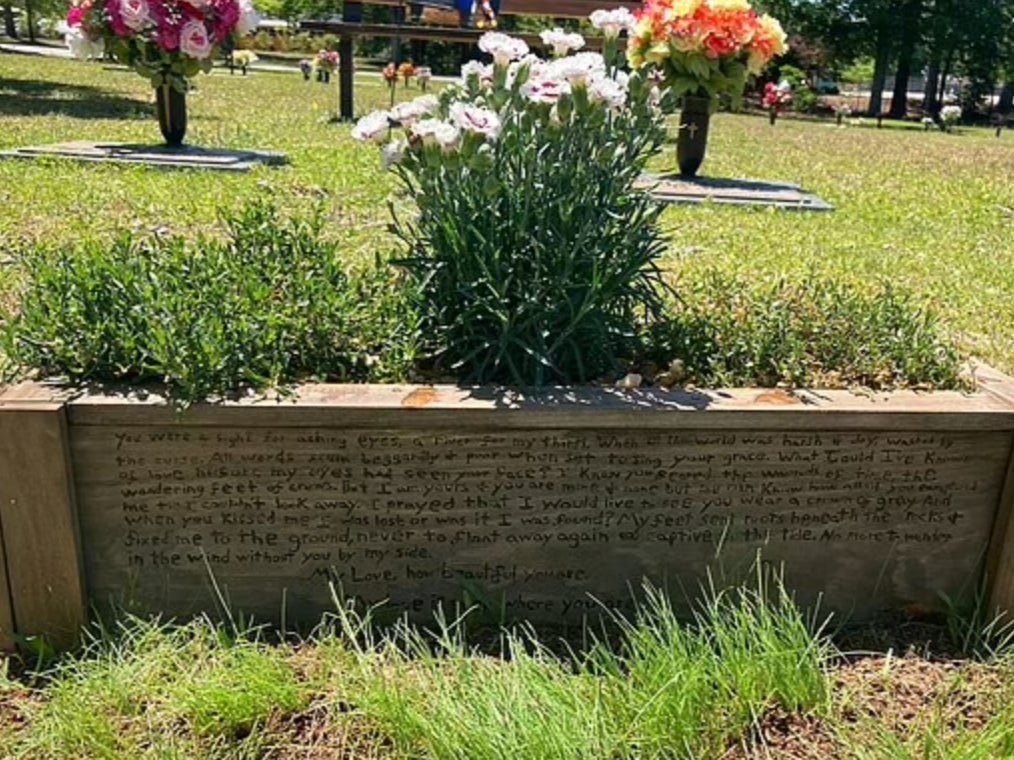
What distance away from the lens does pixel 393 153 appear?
86.4 inches

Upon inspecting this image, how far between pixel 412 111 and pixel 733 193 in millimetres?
A: 5383

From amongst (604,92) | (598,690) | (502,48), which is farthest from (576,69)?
(598,690)

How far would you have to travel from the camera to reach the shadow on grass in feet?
36.7

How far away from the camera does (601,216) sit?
2289mm

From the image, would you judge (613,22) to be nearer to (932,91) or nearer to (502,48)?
(502,48)

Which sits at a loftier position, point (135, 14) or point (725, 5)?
point (725, 5)

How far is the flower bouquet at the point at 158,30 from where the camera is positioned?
6.65 m

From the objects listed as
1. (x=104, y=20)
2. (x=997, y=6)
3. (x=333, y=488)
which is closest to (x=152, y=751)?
(x=333, y=488)

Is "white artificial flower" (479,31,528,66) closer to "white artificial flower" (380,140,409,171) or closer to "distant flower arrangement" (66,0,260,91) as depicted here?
"white artificial flower" (380,140,409,171)

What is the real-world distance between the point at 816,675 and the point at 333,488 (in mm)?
1049

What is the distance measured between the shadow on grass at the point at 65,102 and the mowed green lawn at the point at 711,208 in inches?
2.7

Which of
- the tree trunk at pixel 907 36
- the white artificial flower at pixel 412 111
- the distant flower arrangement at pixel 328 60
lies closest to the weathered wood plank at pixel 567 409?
the white artificial flower at pixel 412 111

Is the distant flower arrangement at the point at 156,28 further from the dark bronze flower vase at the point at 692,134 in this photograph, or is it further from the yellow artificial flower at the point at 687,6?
the dark bronze flower vase at the point at 692,134

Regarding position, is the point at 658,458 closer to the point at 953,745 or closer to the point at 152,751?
the point at 953,745
